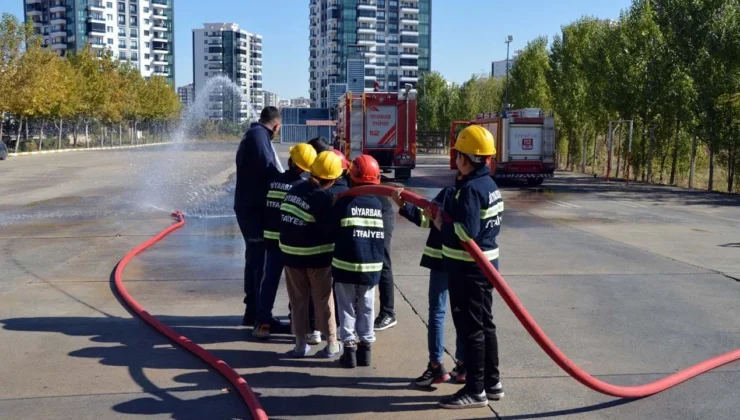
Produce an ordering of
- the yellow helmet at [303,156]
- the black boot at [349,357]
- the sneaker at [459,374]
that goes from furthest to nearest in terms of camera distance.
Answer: the yellow helmet at [303,156] < the black boot at [349,357] < the sneaker at [459,374]

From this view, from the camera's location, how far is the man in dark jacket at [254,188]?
6.73m

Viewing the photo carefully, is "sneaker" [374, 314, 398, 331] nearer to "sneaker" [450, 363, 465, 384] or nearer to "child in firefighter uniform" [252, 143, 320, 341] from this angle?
"child in firefighter uniform" [252, 143, 320, 341]

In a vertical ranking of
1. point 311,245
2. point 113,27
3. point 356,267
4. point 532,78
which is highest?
point 113,27

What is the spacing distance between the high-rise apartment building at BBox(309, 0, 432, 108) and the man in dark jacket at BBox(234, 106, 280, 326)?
116545mm

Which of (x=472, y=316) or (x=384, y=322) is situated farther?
(x=384, y=322)

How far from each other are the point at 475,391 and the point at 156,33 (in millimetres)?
140821

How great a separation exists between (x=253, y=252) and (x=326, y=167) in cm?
153

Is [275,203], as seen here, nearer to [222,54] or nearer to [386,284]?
[386,284]

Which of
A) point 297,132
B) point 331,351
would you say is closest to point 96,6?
point 297,132

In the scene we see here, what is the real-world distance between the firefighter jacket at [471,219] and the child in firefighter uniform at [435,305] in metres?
0.31

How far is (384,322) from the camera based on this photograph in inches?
272

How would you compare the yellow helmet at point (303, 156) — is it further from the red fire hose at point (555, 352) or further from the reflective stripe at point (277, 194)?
the red fire hose at point (555, 352)

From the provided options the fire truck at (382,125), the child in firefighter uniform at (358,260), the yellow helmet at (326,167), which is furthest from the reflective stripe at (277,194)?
the fire truck at (382,125)

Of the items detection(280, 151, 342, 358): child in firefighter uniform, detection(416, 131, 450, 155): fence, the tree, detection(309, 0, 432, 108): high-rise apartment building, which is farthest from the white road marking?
detection(309, 0, 432, 108): high-rise apartment building
